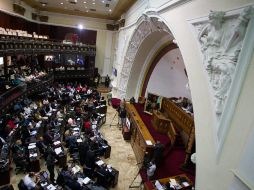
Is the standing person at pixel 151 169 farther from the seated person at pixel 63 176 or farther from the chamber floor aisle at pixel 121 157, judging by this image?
the seated person at pixel 63 176

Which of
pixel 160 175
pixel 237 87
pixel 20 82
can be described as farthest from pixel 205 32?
pixel 20 82

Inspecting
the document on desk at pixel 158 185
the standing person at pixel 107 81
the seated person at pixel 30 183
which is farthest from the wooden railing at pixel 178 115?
the standing person at pixel 107 81

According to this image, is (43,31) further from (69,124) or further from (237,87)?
(237,87)

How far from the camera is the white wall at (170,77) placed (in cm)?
1369

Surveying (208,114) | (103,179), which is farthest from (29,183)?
(208,114)

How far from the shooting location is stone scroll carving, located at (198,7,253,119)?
455 cm

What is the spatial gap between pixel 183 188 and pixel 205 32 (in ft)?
16.8

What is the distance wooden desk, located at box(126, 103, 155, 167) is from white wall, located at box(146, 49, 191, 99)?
11.8 feet

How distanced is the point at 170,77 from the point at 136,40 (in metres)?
3.60

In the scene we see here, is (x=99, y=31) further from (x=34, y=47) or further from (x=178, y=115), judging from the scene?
(x=178, y=115)

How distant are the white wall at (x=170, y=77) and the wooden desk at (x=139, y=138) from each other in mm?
3601

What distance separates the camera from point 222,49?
5.07 m

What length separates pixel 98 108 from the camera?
1492cm

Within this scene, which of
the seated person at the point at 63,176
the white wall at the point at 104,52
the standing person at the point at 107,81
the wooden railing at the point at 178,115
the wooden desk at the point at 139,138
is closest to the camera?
the seated person at the point at 63,176
